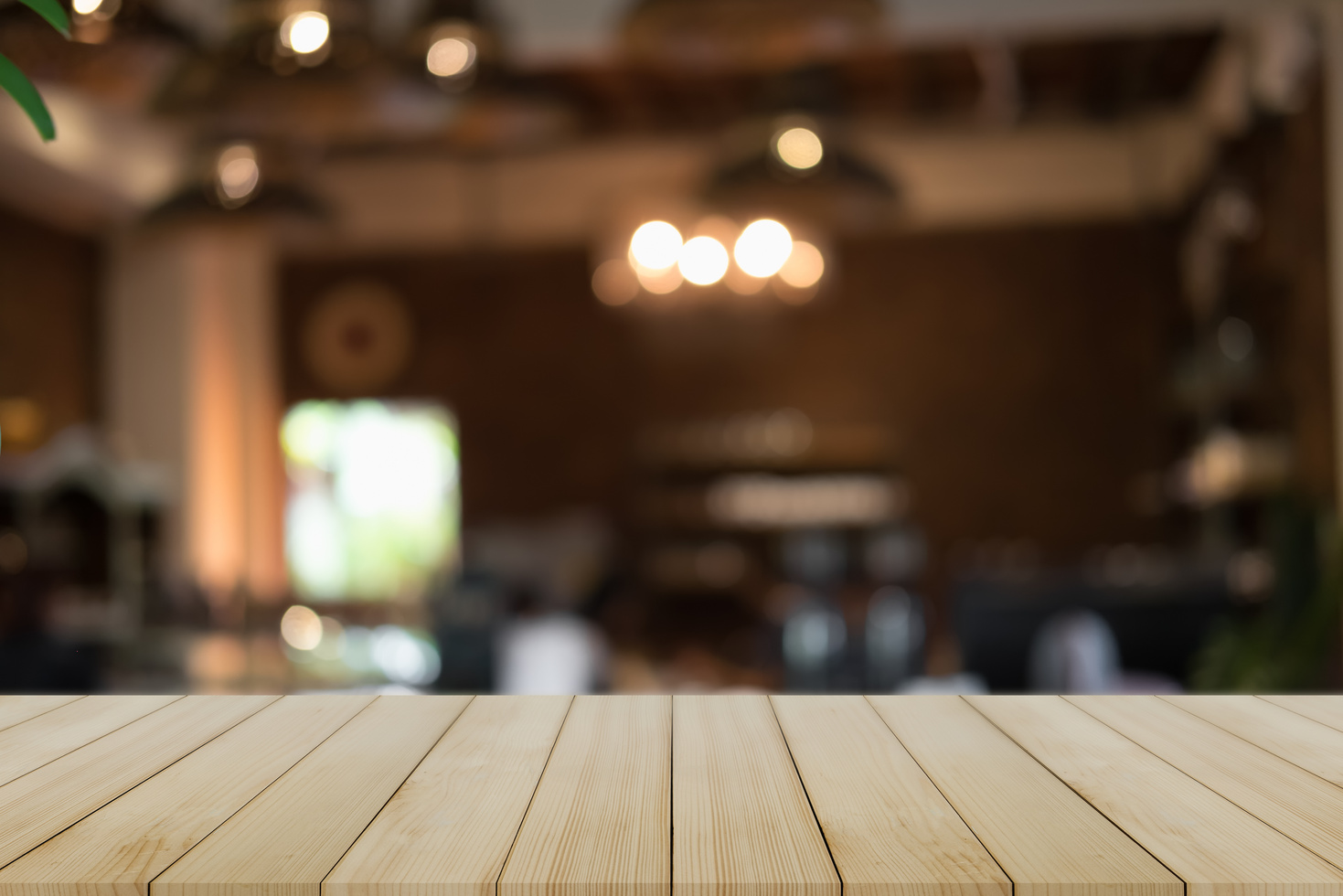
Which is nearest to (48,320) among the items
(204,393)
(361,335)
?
(204,393)

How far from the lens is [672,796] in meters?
1.24

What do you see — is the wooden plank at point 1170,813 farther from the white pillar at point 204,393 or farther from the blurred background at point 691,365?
the white pillar at point 204,393

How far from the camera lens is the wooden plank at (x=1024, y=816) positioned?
1.00 m

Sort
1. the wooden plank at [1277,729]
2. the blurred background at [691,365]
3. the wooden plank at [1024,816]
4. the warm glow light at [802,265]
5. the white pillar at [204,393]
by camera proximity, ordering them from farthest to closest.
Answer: the white pillar at [204,393] → the warm glow light at [802,265] → the blurred background at [691,365] → the wooden plank at [1277,729] → the wooden plank at [1024,816]

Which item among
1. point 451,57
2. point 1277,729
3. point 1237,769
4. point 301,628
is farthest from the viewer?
point 301,628

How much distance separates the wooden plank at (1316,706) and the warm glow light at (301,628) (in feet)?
15.8

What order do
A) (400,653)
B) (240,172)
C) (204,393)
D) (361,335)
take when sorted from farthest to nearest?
(361,335) < (204,393) < (400,653) < (240,172)

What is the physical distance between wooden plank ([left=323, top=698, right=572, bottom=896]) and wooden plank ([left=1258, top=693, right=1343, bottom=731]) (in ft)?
3.03

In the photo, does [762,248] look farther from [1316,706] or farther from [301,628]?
[1316,706]

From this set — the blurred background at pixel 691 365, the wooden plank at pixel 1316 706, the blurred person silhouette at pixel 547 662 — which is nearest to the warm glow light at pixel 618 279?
the blurred background at pixel 691 365

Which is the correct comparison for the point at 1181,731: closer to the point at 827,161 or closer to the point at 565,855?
the point at 565,855

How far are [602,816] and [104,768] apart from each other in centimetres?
57

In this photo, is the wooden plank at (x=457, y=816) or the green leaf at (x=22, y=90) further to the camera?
the green leaf at (x=22, y=90)

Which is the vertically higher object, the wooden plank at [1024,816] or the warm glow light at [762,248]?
the warm glow light at [762,248]
